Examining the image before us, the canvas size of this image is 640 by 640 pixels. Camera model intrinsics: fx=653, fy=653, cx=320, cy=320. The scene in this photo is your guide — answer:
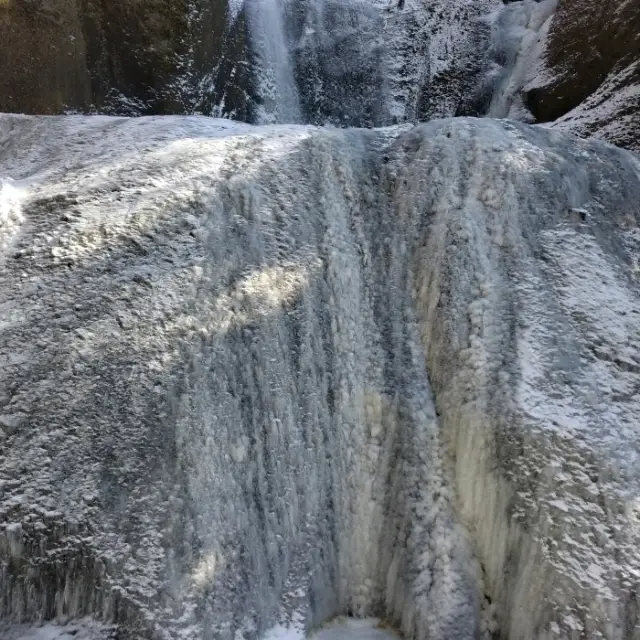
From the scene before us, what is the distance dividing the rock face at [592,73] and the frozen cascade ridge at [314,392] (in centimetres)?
192

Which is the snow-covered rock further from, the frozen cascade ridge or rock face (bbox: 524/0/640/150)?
the frozen cascade ridge

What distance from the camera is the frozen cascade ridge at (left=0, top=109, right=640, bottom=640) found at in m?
3.19

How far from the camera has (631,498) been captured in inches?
131

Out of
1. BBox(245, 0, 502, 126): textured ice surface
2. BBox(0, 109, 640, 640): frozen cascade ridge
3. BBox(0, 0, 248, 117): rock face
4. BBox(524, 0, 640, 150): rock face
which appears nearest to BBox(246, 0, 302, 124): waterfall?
BBox(245, 0, 502, 126): textured ice surface

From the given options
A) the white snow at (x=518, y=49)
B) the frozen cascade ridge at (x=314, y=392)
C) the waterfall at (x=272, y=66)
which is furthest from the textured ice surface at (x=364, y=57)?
the frozen cascade ridge at (x=314, y=392)

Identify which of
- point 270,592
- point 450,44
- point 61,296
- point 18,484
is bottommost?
point 270,592

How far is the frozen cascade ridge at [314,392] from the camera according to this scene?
3.19 m

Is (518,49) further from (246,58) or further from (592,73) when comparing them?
(246,58)

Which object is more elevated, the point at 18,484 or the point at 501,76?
the point at 501,76

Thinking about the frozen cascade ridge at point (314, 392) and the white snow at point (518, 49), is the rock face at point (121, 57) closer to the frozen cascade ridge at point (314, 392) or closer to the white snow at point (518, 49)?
the frozen cascade ridge at point (314, 392)

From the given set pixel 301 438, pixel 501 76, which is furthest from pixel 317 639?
pixel 501 76

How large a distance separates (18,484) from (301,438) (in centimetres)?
149

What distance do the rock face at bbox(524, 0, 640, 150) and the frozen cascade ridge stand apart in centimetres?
192

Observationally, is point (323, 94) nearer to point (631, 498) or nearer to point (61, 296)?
point (61, 296)
